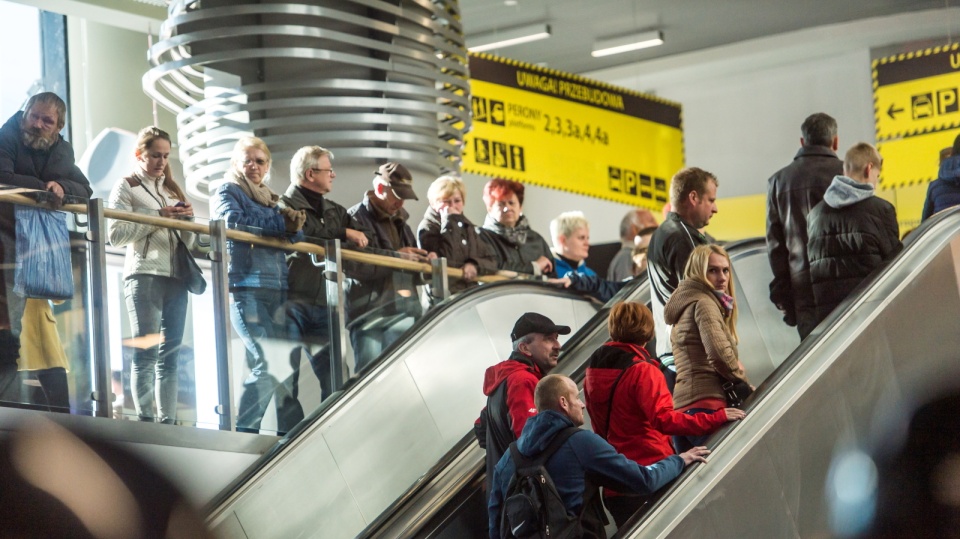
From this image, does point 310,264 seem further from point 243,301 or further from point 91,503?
point 91,503

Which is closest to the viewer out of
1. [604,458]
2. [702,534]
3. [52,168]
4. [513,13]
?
[604,458]

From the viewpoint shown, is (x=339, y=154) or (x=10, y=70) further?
(x=10, y=70)

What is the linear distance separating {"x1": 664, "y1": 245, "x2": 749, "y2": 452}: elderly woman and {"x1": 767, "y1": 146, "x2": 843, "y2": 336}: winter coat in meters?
1.71

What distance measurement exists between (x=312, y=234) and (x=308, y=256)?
0.99ft

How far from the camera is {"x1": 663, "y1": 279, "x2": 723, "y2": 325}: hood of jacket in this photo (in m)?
5.65

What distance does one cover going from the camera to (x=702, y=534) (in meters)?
5.31

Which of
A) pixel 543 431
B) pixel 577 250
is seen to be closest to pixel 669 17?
pixel 577 250

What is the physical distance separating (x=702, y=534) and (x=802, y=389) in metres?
0.98

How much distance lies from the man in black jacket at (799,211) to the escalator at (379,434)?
205 centimetres

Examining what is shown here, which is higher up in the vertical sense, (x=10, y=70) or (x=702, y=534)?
(x=10, y=70)

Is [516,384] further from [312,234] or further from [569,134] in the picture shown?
[569,134]

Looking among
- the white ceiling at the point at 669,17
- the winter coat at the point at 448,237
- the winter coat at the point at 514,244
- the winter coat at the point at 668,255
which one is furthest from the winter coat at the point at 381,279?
the white ceiling at the point at 669,17

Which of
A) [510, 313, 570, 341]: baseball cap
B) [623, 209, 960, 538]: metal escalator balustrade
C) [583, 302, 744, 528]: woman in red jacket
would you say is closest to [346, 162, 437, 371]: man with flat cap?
[510, 313, 570, 341]: baseball cap

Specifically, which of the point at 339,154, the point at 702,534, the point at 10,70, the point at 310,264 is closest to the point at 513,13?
the point at 10,70
